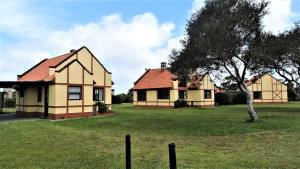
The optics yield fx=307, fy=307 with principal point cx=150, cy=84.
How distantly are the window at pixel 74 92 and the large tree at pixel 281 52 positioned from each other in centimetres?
1444

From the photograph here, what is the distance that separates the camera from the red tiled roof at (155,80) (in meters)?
42.8

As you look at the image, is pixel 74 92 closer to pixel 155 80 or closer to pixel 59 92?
pixel 59 92

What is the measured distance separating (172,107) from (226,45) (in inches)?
932

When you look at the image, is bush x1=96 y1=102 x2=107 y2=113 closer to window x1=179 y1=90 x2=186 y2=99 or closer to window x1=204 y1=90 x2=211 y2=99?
window x1=179 y1=90 x2=186 y2=99

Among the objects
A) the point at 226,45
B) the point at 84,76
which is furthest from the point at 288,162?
the point at 84,76

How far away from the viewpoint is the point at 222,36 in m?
18.5

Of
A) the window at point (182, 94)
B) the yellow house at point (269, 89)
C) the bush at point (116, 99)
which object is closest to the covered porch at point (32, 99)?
the window at point (182, 94)

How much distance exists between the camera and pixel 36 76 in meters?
28.8

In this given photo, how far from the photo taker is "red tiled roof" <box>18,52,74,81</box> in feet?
89.1

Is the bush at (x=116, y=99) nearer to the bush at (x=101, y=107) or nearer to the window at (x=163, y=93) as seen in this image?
the window at (x=163, y=93)

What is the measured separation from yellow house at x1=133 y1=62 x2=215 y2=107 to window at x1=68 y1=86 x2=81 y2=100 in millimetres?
17618

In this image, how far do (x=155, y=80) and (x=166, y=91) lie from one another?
3.23 m

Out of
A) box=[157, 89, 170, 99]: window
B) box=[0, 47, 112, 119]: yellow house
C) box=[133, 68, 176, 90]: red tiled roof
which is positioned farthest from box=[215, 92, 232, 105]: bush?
box=[0, 47, 112, 119]: yellow house

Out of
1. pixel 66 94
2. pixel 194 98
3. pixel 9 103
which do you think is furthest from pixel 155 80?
pixel 9 103
